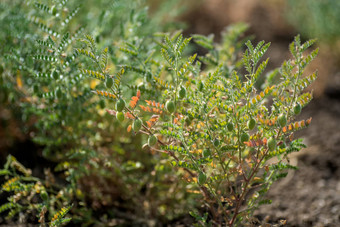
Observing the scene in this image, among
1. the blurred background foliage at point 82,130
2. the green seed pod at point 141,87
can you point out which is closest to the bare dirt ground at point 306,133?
the blurred background foliage at point 82,130

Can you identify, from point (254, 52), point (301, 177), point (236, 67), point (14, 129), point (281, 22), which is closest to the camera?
point (254, 52)

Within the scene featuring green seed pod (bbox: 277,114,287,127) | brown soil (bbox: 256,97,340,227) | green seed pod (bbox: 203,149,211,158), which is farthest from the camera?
brown soil (bbox: 256,97,340,227)

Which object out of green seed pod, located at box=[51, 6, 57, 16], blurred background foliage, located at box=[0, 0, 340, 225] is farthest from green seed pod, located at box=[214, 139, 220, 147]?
green seed pod, located at box=[51, 6, 57, 16]

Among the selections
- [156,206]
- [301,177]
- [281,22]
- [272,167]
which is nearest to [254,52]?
[272,167]

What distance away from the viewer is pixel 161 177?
66.2 inches

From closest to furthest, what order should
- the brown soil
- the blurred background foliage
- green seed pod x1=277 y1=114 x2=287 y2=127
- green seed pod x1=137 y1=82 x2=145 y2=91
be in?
green seed pod x1=277 y1=114 x2=287 y2=127, green seed pod x1=137 y1=82 x2=145 y2=91, the blurred background foliage, the brown soil

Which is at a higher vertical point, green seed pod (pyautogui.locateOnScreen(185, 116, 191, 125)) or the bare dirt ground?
the bare dirt ground

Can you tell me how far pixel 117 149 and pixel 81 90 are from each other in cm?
30

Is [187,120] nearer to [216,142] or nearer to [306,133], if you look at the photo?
[216,142]

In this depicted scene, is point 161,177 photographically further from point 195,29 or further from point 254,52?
point 195,29

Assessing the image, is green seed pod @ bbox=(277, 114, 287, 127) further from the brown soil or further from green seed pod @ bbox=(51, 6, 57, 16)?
green seed pod @ bbox=(51, 6, 57, 16)

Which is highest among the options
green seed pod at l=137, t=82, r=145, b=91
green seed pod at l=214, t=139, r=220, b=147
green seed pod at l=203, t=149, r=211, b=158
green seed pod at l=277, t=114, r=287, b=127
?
green seed pod at l=137, t=82, r=145, b=91

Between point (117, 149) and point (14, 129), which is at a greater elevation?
point (14, 129)

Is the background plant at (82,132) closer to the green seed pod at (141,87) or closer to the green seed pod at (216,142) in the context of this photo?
the green seed pod at (141,87)
